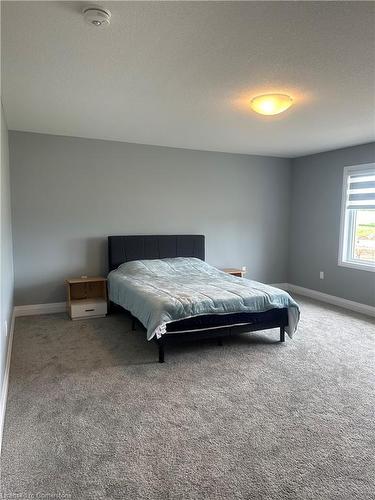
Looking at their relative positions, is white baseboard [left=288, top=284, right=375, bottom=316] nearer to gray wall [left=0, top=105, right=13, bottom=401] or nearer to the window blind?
the window blind

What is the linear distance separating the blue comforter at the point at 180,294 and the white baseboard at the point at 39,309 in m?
0.81

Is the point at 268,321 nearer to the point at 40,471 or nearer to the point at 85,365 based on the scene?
the point at 85,365

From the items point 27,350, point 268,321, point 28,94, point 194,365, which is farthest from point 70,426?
point 28,94

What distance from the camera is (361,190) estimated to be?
5148 millimetres

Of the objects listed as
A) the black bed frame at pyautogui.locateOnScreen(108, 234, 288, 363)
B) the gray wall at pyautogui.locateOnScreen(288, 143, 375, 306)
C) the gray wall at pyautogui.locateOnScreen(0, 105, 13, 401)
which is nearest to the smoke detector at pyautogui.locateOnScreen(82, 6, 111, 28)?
the gray wall at pyautogui.locateOnScreen(0, 105, 13, 401)

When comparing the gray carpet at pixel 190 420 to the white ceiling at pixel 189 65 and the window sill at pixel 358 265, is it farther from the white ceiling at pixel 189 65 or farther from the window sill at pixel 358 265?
the white ceiling at pixel 189 65

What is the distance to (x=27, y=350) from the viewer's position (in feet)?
11.7

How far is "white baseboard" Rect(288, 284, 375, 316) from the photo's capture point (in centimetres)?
507

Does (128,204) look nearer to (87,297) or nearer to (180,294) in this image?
(87,297)

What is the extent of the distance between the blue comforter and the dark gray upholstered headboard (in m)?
0.22

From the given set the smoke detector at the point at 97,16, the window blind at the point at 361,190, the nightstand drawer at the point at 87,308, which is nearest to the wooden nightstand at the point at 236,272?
the window blind at the point at 361,190

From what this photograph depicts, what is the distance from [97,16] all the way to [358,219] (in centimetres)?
464

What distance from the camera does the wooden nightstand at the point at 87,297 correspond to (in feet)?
15.1

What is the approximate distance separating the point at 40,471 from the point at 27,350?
1847 mm
